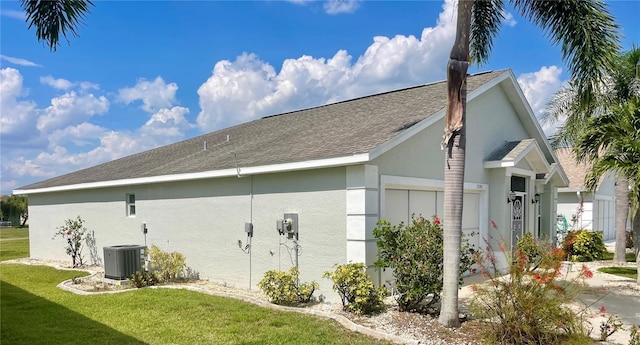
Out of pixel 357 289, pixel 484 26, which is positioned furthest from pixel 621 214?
pixel 357 289

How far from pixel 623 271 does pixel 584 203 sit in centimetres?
1129

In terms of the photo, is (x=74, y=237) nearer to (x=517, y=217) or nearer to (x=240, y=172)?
(x=240, y=172)

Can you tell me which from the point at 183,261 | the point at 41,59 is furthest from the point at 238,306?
the point at 41,59

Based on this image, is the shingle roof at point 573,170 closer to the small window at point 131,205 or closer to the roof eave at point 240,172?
the roof eave at point 240,172

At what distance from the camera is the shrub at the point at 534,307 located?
5.91m

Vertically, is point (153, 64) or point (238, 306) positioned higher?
point (153, 64)

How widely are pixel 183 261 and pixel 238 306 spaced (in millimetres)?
4005

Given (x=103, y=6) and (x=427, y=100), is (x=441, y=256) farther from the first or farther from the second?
(x=103, y=6)

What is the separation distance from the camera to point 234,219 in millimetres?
11164

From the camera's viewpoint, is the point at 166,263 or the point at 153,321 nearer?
the point at 153,321

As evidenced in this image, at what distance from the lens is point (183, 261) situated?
1198cm

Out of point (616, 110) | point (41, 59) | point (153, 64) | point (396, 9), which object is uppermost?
point (396, 9)

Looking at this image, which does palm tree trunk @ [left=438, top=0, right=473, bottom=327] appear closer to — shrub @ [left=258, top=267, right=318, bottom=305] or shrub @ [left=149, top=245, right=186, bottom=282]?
shrub @ [left=258, top=267, right=318, bottom=305]

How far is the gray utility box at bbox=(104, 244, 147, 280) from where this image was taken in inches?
462
